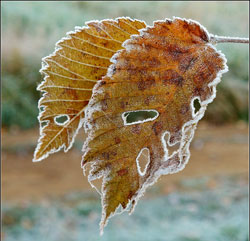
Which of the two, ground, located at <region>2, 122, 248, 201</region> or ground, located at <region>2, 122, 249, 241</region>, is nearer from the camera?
ground, located at <region>2, 122, 249, 241</region>

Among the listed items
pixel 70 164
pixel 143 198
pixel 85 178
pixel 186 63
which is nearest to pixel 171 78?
pixel 186 63

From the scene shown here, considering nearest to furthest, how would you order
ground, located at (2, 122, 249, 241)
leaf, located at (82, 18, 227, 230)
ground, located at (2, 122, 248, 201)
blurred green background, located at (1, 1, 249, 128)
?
leaf, located at (82, 18, 227, 230) < ground, located at (2, 122, 249, 241) < ground, located at (2, 122, 248, 201) < blurred green background, located at (1, 1, 249, 128)

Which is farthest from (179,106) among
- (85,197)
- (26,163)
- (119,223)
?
(26,163)

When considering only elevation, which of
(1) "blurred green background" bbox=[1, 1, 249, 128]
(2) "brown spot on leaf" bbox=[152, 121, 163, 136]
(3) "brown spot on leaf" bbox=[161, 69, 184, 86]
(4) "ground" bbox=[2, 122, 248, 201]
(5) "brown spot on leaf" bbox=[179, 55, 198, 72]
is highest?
(5) "brown spot on leaf" bbox=[179, 55, 198, 72]

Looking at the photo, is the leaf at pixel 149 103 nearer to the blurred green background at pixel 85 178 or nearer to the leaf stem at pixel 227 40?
the leaf stem at pixel 227 40

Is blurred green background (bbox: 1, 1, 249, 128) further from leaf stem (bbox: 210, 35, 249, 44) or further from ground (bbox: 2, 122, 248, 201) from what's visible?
leaf stem (bbox: 210, 35, 249, 44)

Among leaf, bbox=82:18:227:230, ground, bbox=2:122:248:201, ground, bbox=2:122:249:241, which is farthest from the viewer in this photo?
ground, bbox=2:122:248:201

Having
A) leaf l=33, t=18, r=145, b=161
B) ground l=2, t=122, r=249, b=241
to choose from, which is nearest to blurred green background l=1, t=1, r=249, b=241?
ground l=2, t=122, r=249, b=241

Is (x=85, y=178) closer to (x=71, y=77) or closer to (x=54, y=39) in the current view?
(x=54, y=39)
